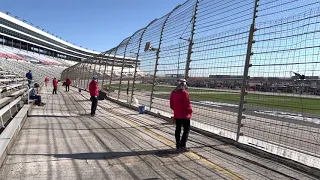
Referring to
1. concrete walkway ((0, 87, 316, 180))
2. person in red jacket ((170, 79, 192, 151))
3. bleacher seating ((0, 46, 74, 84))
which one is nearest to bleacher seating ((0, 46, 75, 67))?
bleacher seating ((0, 46, 74, 84))

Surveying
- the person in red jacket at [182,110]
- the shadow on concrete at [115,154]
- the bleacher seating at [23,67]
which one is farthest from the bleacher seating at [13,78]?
the person in red jacket at [182,110]

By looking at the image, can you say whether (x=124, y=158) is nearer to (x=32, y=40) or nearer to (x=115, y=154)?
(x=115, y=154)

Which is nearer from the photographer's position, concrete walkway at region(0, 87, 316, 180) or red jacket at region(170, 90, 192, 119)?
concrete walkway at region(0, 87, 316, 180)

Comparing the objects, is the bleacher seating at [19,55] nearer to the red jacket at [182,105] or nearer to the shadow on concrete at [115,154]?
the shadow on concrete at [115,154]

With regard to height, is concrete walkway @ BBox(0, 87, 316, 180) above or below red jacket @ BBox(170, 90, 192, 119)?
below

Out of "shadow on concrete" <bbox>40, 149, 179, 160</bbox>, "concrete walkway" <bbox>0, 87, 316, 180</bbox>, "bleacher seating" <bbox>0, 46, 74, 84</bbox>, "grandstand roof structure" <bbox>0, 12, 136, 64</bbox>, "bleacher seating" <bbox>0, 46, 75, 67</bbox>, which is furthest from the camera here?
"grandstand roof structure" <bbox>0, 12, 136, 64</bbox>

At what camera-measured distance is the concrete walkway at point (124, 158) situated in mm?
4844

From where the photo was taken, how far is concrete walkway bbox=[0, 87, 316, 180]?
4.84 metres

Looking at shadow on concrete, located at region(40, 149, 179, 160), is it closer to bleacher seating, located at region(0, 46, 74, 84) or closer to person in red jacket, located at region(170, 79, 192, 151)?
person in red jacket, located at region(170, 79, 192, 151)

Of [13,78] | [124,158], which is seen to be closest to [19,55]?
[13,78]

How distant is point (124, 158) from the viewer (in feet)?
18.8

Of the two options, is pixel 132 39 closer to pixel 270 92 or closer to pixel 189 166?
pixel 270 92

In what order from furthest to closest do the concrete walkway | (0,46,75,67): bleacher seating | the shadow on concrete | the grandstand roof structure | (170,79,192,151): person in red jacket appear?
1. the grandstand roof structure
2. (0,46,75,67): bleacher seating
3. (170,79,192,151): person in red jacket
4. the shadow on concrete
5. the concrete walkway

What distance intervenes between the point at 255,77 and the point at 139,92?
9854 millimetres
